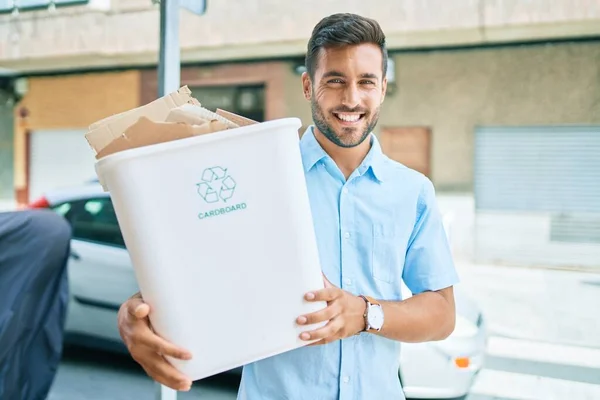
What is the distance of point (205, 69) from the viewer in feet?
29.6

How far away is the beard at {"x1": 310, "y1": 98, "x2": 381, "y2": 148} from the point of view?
1.23 meters

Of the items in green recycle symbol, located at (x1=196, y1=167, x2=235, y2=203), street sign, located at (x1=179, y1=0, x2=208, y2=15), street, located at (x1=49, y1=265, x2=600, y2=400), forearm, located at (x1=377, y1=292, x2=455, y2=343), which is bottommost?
street, located at (x1=49, y1=265, x2=600, y2=400)

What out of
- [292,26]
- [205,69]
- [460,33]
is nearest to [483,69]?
[460,33]

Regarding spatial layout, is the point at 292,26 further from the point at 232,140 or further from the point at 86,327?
the point at 232,140

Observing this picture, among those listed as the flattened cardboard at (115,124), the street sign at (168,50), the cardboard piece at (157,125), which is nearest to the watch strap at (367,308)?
the cardboard piece at (157,125)

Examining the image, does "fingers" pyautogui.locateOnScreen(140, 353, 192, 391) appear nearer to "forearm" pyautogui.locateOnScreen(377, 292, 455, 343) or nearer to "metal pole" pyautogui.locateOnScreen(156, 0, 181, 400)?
"forearm" pyautogui.locateOnScreen(377, 292, 455, 343)

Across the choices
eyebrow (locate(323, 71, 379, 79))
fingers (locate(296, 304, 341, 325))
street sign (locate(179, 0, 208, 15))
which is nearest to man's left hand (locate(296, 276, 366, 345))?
fingers (locate(296, 304, 341, 325))

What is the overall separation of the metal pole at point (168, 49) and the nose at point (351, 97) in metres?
1.45

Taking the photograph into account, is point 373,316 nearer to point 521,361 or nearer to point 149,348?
point 149,348

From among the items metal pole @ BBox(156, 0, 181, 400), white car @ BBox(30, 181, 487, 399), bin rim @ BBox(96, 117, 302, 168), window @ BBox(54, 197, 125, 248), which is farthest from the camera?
window @ BBox(54, 197, 125, 248)

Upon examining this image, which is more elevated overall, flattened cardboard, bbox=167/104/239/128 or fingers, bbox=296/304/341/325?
flattened cardboard, bbox=167/104/239/128

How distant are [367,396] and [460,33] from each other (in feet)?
22.1

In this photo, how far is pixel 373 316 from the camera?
1.11 m

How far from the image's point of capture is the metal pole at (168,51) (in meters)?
2.48
